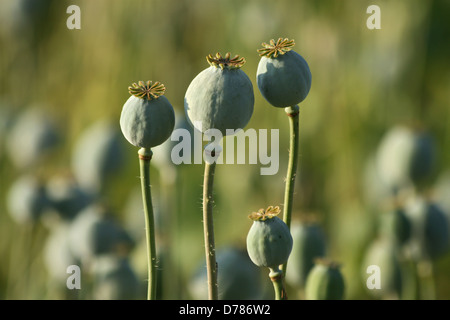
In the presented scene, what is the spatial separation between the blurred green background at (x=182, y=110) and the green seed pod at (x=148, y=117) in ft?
1.79

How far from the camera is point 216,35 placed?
1.85 m

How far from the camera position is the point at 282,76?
0.47 m

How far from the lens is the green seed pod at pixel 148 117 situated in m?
0.47

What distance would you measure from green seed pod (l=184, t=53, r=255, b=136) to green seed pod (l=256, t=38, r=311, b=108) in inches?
0.9

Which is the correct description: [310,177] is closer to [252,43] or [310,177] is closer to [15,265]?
[252,43]

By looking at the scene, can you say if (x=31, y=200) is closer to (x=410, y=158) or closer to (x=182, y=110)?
(x=410, y=158)

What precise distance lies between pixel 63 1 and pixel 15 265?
3.80 feet

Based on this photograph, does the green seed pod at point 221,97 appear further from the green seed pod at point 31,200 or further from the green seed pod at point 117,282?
the green seed pod at point 31,200

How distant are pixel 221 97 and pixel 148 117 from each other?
6 cm

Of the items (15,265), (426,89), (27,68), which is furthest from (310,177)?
(27,68)

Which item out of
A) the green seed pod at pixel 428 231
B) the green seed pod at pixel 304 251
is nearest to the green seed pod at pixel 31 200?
the green seed pod at pixel 304 251

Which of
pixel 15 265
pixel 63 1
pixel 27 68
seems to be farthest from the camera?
pixel 63 1

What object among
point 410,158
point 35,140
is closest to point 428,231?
point 410,158
